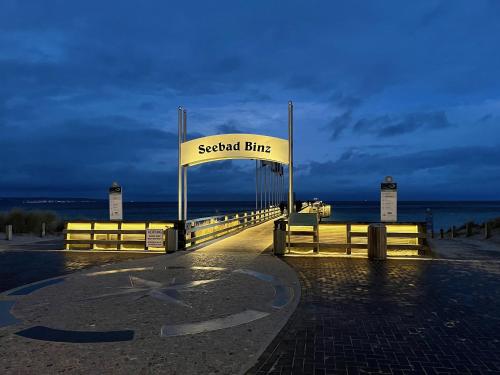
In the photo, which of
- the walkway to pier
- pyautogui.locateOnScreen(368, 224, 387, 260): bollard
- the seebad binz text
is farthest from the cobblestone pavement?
the seebad binz text

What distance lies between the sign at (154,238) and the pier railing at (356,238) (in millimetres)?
4634

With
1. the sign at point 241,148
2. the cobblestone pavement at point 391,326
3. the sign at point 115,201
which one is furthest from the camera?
the sign at point 241,148

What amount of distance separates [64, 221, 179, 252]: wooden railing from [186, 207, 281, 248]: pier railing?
833 millimetres

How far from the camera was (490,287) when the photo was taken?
8.57m

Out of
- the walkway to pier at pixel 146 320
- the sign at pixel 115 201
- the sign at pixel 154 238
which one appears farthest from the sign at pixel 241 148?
the walkway to pier at pixel 146 320

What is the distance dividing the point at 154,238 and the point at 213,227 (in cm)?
515

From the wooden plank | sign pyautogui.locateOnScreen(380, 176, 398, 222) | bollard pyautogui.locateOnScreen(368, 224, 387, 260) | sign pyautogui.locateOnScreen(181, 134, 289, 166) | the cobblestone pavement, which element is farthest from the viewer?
sign pyautogui.locateOnScreen(181, 134, 289, 166)

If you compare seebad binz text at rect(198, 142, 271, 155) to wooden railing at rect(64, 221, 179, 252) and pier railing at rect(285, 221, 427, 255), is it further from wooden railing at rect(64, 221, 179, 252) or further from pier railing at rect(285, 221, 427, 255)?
pier railing at rect(285, 221, 427, 255)

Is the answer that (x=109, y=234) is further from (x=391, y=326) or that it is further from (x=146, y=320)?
(x=391, y=326)

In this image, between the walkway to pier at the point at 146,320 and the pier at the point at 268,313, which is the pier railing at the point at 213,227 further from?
the walkway to pier at the point at 146,320

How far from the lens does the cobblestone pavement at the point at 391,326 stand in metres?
4.54

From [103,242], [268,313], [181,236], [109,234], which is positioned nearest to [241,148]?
[181,236]

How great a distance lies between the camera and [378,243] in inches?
494

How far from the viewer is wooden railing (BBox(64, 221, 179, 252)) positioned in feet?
49.2
